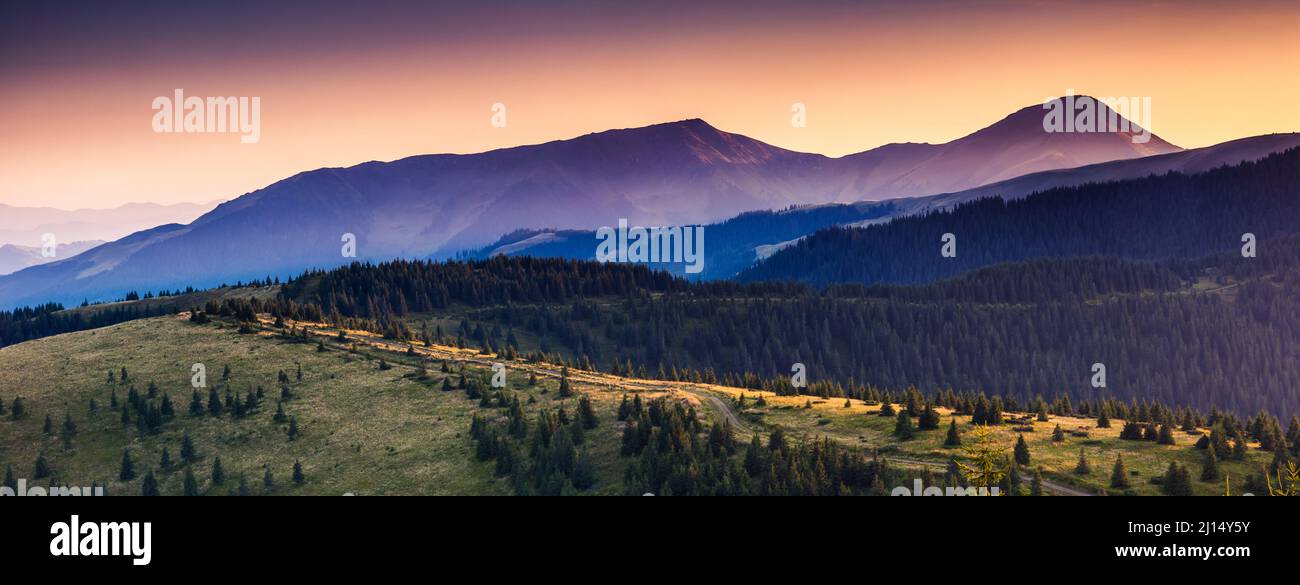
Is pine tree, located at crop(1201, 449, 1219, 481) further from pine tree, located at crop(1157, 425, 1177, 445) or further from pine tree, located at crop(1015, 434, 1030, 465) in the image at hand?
pine tree, located at crop(1015, 434, 1030, 465)

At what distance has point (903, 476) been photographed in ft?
381

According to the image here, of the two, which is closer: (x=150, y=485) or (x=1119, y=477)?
(x=1119, y=477)

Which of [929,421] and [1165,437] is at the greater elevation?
[929,421]

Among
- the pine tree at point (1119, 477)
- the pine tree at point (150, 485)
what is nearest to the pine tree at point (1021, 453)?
the pine tree at point (1119, 477)

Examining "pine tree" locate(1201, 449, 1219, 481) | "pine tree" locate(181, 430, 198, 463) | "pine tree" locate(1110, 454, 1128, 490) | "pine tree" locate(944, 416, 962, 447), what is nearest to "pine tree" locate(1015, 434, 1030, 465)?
"pine tree" locate(944, 416, 962, 447)

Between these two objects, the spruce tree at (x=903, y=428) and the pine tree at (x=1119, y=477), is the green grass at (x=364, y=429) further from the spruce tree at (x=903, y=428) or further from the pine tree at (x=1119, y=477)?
the spruce tree at (x=903, y=428)

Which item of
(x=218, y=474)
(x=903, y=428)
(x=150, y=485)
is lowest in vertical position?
(x=150, y=485)

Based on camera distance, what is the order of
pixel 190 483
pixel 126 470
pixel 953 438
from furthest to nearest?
pixel 126 470, pixel 190 483, pixel 953 438

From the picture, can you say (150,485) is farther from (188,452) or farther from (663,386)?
(663,386)

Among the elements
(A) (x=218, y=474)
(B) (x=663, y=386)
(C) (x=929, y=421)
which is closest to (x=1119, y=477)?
(C) (x=929, y=421)
